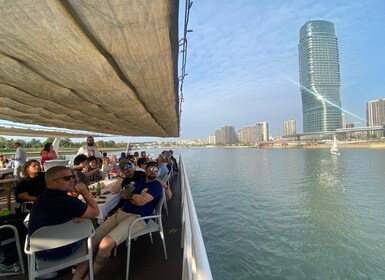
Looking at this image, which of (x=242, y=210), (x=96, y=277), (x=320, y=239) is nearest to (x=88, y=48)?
(x=96, y=277)

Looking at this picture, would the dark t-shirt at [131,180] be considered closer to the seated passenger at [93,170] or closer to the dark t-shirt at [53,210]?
the dark t-shirt at [53,210]

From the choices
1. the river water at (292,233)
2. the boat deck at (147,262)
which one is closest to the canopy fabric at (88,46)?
the boat deck at (147,262)

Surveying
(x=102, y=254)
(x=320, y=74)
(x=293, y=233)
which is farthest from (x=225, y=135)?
(x=102, y=254)

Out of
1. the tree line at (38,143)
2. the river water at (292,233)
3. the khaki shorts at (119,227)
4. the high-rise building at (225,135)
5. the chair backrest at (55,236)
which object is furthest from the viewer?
the high-rise building at (225,135)

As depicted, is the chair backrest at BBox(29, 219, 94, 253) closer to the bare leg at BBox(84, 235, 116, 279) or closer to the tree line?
the bare leg at BBox(84, 235, 116, 279)

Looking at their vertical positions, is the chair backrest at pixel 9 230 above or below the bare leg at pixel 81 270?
above

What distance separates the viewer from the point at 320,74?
273 ft

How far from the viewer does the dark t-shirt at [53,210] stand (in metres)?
1.84

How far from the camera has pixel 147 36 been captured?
1.65 metres

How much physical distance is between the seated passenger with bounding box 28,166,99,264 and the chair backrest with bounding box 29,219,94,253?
7 centimetres

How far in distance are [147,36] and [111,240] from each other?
177 centimetres

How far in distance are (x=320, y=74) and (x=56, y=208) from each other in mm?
94748

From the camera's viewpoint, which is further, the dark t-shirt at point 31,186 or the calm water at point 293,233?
the calm water at point 293,233

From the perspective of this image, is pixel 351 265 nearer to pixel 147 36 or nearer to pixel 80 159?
pixel 80 159
